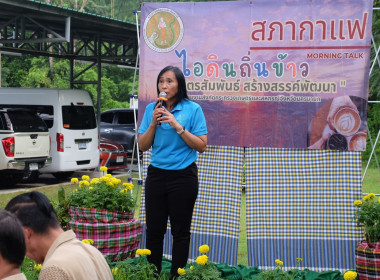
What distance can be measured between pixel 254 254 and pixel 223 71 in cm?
170

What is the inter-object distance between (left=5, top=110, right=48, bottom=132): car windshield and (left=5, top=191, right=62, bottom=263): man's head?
1113 cm

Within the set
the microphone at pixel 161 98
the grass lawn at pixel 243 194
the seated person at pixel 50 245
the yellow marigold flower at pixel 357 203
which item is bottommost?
the grass lawn at pixel 243 194

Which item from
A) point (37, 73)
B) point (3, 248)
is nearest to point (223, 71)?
point (3, 248)

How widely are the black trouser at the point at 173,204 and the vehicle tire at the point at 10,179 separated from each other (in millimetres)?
9552

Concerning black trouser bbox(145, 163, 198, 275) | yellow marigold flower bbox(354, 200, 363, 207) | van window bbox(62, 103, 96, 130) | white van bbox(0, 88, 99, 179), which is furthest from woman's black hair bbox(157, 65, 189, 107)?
van window bbox(62, 103, 96, 130)

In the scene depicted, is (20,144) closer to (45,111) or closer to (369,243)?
(45,111)

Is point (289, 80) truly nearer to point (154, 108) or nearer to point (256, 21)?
point (256, 21)

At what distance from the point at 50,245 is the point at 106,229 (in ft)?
9.64

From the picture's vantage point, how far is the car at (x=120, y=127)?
66.9 ft

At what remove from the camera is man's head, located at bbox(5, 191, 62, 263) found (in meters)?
2.93

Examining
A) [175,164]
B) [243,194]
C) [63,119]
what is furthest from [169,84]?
[63,119]

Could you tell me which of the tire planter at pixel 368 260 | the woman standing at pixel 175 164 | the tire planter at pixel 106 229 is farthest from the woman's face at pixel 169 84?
the tire planter at pixel 368 260

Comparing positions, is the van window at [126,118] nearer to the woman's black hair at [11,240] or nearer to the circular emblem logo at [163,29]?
the circular emblem logo at [163,29]

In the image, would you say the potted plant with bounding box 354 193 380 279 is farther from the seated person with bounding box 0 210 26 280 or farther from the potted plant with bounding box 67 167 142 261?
the seated person with bounding box 0 210 26 280
